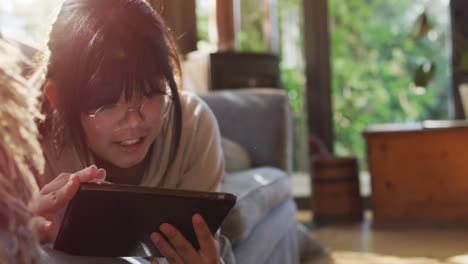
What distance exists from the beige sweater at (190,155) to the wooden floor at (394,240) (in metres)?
1.53

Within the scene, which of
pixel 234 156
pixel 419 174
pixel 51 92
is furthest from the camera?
pixel 419 174

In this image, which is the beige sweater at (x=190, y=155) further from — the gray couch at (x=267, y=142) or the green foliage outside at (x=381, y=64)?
the green foliage outside at (x=381, y=64)

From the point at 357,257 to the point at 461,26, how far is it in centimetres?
187

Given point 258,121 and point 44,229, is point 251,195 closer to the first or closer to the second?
point 258,121

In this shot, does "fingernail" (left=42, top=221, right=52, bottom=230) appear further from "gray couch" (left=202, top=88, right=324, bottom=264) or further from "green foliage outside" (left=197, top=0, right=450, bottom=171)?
"green foliage outside" (left=197, top=0, right=450, bottom=171)

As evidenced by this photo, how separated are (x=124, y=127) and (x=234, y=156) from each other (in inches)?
43.3

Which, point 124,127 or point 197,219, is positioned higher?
point 124,127

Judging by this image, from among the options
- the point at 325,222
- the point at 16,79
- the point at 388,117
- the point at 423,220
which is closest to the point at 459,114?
the point at 388,117

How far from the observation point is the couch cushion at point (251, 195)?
53.8 inches

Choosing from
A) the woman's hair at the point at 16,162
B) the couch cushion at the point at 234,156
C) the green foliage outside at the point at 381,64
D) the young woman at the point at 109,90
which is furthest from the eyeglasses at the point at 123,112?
the green foliage outside at the point at 381,64

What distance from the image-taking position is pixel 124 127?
34.4 inches

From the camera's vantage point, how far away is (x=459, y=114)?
12.6 feet

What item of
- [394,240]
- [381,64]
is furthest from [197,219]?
[381,64]

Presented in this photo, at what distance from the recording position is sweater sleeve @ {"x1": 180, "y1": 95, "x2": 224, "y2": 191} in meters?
1.15
